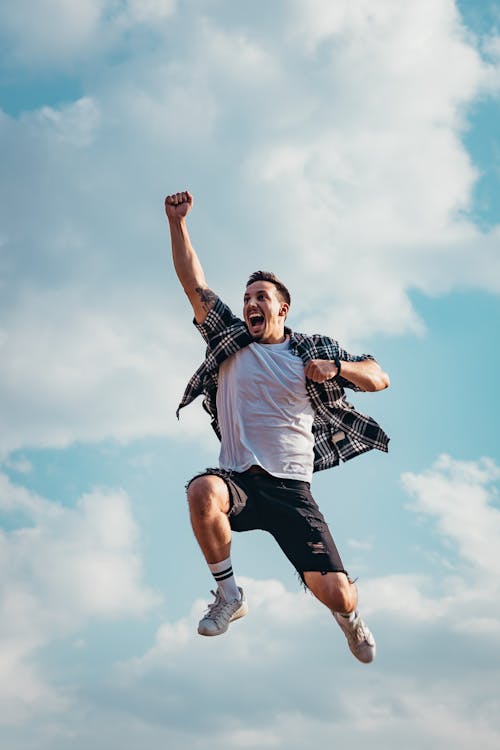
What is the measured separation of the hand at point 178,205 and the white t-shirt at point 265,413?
4.36 feet

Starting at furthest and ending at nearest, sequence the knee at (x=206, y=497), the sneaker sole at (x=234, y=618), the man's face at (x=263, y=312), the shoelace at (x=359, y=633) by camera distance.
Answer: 1. the man's face at (x=263, y=312)
2. the shoelace at (x=359, y=633)
3. the sneaker sole at (x=234, y=618)
4. the knee at (x=206, y=497)

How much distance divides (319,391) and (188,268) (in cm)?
154

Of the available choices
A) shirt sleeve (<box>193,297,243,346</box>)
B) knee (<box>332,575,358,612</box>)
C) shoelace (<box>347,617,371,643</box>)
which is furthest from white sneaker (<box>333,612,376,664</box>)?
shirt sleeve (<box>193,297,243,346</box>)

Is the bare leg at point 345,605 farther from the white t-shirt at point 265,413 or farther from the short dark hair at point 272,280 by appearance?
the short dark hair at point 272,280

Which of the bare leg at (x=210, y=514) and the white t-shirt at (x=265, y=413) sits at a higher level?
the white t-shirt at (x=265, y=413)

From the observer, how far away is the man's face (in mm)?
8070

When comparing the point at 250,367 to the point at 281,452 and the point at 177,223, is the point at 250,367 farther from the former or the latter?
the point at 177,223

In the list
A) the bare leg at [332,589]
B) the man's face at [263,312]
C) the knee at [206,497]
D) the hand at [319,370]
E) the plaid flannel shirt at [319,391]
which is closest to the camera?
the knee at [206,497]

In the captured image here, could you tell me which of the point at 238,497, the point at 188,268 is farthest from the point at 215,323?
the point at 238,497

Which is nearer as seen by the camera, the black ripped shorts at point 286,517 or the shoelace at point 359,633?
the black ripped shorts at point 286,517

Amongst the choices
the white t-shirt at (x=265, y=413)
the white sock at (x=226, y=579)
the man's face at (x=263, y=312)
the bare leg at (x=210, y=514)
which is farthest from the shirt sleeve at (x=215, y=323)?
the white sock at (x=226, y=579)

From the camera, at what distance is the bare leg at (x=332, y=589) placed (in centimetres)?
731

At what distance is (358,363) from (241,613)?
7.42 ft

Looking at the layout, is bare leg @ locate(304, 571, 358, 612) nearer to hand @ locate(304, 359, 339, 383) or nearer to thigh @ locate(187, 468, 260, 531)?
thigh @ locate(187, 468, 260, 531)
